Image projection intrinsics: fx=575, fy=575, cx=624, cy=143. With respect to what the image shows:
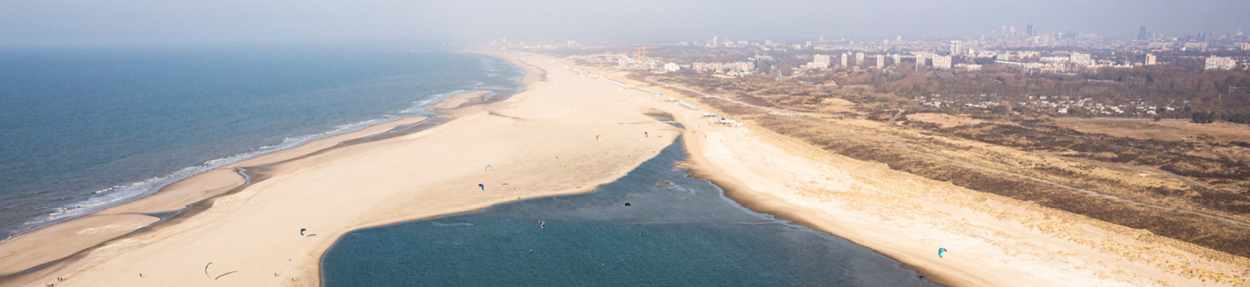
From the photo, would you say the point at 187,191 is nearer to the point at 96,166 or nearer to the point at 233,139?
the point at 96,166

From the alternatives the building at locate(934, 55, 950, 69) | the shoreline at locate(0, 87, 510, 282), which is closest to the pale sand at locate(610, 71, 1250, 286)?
the shoreline at locate(0, 87, 510, 282)

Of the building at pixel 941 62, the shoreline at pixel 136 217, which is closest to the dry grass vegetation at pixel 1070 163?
the shoreline at pixel 136 217

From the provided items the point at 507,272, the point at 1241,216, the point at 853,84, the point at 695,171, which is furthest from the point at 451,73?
the point at 1241,216

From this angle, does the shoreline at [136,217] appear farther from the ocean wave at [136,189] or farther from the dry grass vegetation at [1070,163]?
the dry grass vegetation at [1070,163]

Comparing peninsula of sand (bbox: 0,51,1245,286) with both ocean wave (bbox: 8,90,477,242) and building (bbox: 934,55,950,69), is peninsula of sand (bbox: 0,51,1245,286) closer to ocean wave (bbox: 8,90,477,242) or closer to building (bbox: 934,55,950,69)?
ocean wave (bbox: 8,90,477,242)

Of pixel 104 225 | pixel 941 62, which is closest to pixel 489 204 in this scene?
pixel 104 225

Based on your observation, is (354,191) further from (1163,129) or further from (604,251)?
(1163,129)
